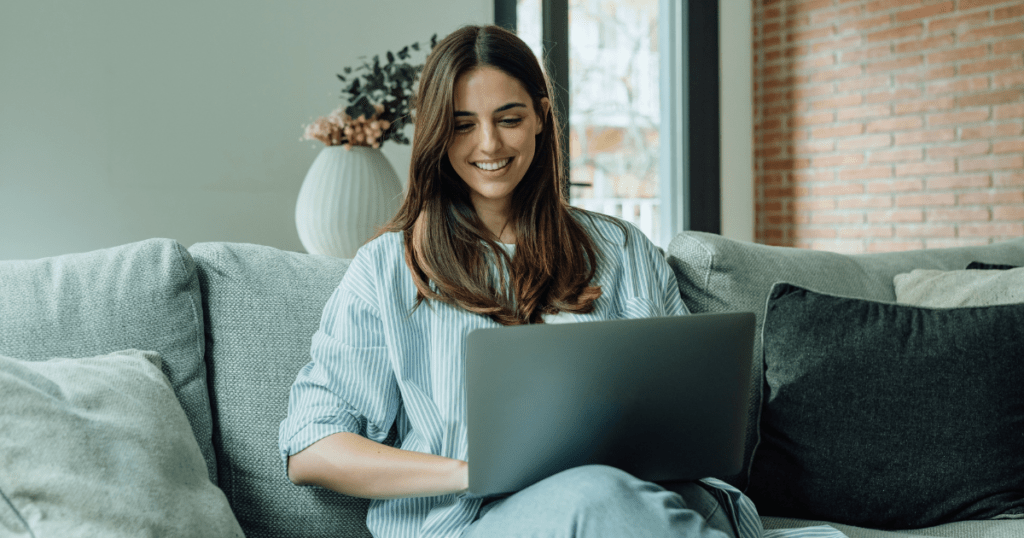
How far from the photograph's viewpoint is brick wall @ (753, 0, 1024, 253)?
3.57 meters

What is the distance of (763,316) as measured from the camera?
4.92ft

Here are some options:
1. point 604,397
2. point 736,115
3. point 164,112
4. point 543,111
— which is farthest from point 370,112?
point 736,115

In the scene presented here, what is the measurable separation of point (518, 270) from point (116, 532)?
65cm

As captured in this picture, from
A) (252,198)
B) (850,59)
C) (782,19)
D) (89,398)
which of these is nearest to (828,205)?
(850,59)

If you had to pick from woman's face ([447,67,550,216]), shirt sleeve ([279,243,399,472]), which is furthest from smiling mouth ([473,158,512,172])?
shirt sleeve ([279,243,399,472])

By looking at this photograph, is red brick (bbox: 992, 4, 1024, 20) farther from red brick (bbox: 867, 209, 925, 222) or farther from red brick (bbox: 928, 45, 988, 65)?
red brick (bbox: 867, 209, 925, 222)

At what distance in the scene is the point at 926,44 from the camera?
375cm

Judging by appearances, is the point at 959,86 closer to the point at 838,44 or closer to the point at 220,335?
the point at 838,44

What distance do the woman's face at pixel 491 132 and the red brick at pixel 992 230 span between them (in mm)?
3137

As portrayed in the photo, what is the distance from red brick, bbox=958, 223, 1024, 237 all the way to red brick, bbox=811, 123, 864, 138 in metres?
0.68

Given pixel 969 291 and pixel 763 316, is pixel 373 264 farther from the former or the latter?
pixel 969 291

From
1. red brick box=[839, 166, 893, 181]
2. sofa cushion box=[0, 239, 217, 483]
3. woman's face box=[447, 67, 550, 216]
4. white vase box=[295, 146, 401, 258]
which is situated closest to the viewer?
sofa cushion box=[0, 239, 217, 483]

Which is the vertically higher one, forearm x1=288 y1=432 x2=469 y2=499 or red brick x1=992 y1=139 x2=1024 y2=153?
red brick x1=992 y1=139 x2=1024 y2=153

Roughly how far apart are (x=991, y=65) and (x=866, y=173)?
71 centimetres
